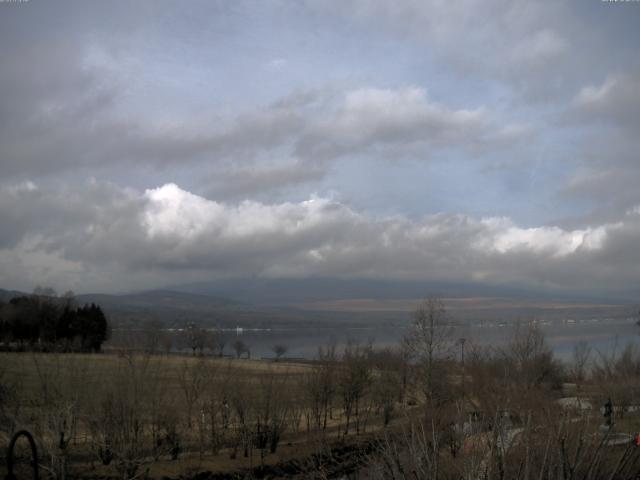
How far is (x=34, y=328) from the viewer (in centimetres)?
10688

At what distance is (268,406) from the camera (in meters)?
38.7

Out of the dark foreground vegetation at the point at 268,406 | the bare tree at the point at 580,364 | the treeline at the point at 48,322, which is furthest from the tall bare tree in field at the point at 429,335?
the treeline at the point at 48,322

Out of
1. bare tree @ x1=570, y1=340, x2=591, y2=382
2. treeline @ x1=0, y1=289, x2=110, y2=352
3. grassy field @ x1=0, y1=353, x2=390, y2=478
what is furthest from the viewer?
treeline @ x1=0, y1=289, x2=110, y2=352

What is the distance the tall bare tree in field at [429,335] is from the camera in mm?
51219

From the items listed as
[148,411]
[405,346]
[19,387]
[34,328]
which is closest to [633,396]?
[405,346]

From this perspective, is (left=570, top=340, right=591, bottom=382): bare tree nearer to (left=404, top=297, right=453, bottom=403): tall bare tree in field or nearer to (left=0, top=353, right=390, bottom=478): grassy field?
(left=404, top=297, right=453, bottom=403): tall bare tree in field

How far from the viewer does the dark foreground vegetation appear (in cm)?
2606

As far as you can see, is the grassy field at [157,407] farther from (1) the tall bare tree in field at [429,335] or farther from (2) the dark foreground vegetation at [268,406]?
(1) the tall bare tree in field at [429,335]

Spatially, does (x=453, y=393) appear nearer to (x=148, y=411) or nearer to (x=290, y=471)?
(x=290, y=471)

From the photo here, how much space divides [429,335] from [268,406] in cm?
1862

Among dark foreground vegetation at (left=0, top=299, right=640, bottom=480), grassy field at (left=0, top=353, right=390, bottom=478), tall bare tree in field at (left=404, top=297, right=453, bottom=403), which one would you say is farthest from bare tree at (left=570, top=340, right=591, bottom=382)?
grassy field at (left=0, top=353, right=390, bottom=478)

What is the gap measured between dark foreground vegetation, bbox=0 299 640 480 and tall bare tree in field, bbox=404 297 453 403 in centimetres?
15

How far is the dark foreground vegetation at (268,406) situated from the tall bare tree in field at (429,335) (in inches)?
6.0

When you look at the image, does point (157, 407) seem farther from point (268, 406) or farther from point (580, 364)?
point (580, 364)
